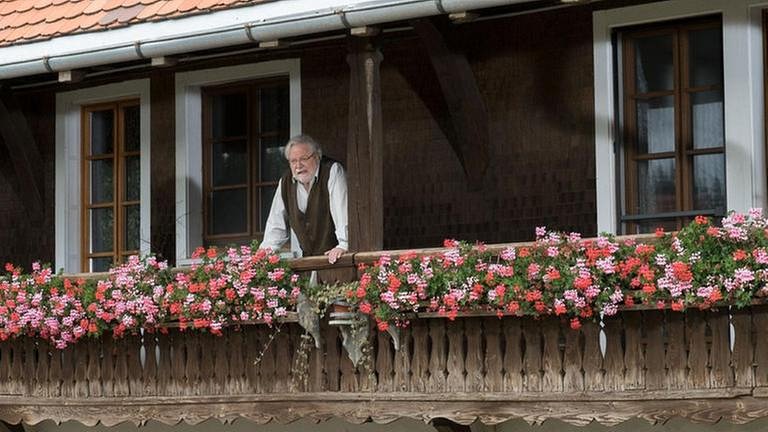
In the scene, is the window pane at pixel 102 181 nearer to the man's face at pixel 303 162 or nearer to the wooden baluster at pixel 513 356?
the man's face at pixel 303 162

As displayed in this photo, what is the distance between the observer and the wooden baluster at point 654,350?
38.2 ft

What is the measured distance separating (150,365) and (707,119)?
14.5ft

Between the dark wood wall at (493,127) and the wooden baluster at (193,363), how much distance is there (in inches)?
72.9

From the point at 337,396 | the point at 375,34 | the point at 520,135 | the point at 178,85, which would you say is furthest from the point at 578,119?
the point at 178,85

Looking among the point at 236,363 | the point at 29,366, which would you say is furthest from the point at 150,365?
the point at 29,366

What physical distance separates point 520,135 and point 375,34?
1.73 metres

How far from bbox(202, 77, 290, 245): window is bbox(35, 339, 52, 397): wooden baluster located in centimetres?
182

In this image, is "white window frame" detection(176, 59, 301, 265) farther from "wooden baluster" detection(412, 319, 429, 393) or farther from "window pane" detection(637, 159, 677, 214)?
"window pane" detection(637, 159, 677, 214)

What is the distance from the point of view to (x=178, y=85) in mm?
16062

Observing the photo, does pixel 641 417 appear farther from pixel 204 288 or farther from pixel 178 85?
pixel 178 85

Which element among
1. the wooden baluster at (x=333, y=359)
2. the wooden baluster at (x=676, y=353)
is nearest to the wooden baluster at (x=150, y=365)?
the wooden baluster at (x=333, y=359)

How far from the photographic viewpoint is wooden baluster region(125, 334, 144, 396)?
14188mm

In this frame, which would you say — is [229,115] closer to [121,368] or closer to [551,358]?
[121,368]

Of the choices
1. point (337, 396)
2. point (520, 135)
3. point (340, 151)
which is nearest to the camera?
point (337, 396)
